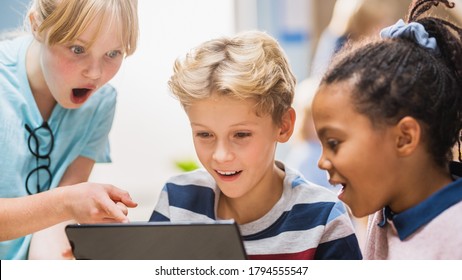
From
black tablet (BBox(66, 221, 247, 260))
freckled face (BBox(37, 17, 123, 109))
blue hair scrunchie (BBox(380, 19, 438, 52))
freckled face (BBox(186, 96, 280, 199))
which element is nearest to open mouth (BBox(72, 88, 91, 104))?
freckled face (BBox(37, 17, 123, 109))

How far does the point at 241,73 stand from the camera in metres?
1.12

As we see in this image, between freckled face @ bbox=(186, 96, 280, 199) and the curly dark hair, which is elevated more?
the curly dark hair

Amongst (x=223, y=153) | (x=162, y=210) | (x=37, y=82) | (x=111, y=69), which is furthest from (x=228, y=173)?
(x=37, y=82)

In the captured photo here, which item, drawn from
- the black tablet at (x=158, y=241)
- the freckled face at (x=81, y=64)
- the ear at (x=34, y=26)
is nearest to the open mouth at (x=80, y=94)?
the freckled face at (x=81, y=64)

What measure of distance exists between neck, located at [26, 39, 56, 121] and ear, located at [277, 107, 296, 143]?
0.45 m

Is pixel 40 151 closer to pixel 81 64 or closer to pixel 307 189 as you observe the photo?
pixel 81 64

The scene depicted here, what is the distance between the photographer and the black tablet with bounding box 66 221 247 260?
3.20 ft

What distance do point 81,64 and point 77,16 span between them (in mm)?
88

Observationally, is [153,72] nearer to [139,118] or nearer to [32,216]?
[139,118]

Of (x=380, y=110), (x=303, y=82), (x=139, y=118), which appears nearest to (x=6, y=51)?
(x=139, y=118)

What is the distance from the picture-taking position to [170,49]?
1263mm

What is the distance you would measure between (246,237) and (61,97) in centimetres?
44

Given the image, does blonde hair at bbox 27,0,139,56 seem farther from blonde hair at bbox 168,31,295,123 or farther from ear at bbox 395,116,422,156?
ear at bbox 395,116,422,156

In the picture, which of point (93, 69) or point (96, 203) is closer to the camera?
point (96, 203)
